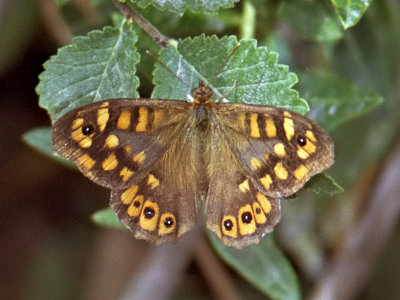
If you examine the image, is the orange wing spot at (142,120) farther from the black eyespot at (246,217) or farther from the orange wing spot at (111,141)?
the black eyespot at (246,217)

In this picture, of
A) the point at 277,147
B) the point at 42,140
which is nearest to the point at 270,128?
the point at 277,147

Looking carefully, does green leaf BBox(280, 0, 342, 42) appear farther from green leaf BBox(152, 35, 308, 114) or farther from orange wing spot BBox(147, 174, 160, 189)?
orange wing spot BBox(147, 174, 160, 189)

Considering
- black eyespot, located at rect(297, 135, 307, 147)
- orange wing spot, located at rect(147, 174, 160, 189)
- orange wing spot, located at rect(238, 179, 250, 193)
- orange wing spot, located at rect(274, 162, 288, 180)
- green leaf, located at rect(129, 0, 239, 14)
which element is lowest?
orange wing spot, located at rect(147, 174, 160, 189)

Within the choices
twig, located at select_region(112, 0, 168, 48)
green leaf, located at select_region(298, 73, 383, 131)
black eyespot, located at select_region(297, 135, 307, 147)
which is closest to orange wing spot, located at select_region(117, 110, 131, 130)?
twig, located at select_region(112, 0, 168, 48)

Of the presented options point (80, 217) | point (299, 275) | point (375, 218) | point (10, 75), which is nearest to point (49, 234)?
point (80, 217)

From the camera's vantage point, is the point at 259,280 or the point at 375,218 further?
the point at 375,218

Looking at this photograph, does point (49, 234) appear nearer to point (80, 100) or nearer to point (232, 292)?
point (232, 292)

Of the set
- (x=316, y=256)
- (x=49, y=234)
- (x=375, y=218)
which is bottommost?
(x=49, y=234)
